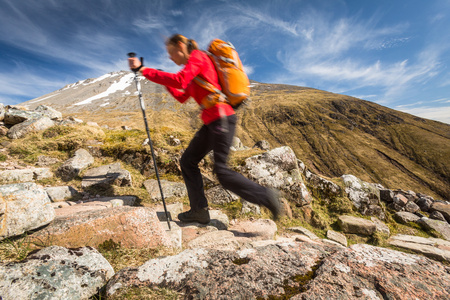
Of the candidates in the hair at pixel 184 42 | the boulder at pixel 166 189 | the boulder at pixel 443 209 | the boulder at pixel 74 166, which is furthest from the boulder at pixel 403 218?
the boulder at pixel 74 166

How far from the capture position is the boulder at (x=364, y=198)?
18.6 feet

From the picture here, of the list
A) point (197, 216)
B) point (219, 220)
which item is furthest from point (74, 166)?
point (219, 220)

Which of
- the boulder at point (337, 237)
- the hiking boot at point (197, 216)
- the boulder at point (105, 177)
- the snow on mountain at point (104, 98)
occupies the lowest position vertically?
the boulder at point (337, 237)

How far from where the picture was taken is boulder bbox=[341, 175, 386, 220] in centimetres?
566

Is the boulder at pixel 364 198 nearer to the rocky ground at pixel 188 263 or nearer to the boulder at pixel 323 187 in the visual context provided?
the boulder at pixel 323 187

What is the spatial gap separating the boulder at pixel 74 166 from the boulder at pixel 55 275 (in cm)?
451

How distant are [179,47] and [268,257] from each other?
2.93 meters

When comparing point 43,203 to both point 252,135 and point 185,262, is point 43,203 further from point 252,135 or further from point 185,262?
point 252,135

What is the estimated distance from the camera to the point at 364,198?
5742 millimetres

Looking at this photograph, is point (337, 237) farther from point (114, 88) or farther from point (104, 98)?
point (114, 88)

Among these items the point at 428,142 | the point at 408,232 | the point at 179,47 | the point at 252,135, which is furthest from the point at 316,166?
the point at 179,47

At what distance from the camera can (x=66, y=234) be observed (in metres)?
2.23

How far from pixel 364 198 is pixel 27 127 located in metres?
12.7

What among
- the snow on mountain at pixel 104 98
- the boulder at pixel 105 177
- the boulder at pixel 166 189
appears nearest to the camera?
the boulder at pixel 166 189
